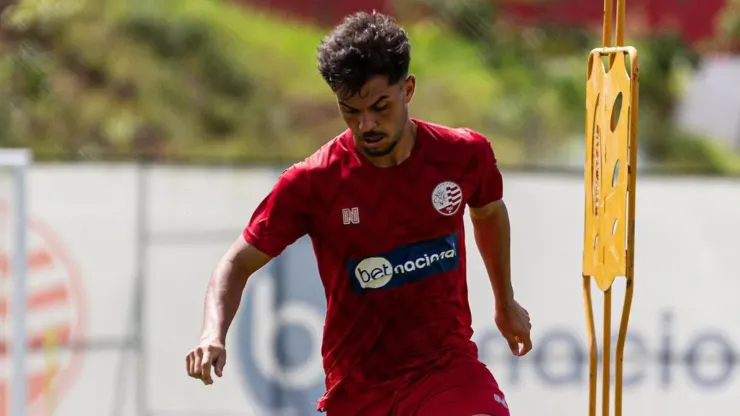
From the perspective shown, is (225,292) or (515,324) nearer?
(225,292)

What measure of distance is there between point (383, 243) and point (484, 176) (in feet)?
1.46

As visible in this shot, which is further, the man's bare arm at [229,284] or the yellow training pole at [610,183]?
the man's bare arm at [229,284]

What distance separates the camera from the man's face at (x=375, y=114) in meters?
4.14

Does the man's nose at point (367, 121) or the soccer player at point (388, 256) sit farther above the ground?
the man's nose at point (367, 121)

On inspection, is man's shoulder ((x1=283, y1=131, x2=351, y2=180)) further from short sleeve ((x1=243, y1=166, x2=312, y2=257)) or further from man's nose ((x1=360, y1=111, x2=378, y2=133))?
man's nose ((x1=360, y1=111, x2=378, y2=133))

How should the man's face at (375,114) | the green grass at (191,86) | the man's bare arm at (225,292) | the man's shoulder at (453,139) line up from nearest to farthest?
the man's bare arm at (225,292), the man's face at (375,114), the man's shoulder at (453,139), the green grass at (191,86)

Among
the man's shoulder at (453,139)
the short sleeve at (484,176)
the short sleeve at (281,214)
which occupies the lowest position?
the short sleeve at (281,214)

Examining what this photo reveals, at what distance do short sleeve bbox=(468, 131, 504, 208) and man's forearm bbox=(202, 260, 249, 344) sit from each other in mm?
831

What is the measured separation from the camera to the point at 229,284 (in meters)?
4.32

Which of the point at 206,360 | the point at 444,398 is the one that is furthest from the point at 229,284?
the point at 444,398

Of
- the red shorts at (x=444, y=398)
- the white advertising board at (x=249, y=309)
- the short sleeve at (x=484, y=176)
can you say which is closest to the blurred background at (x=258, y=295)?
the white advertising board at (x=249, y=309)

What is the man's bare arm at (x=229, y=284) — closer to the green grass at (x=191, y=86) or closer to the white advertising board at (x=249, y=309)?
the white advertising board at (x=249, y=309)

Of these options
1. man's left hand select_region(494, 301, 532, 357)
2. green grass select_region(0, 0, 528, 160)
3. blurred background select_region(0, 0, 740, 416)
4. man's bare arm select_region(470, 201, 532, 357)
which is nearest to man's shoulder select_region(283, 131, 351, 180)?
man's bare arm select_region(470, 201, 532, 357)

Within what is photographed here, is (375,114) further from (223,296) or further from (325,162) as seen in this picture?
(223,296)
